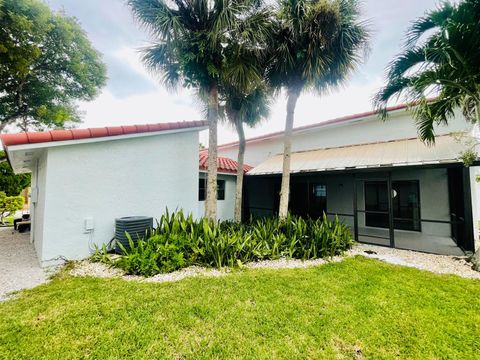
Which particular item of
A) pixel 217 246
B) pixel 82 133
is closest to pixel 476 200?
pixel 217 246

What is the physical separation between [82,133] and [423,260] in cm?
1327

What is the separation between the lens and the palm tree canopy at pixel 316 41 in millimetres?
8875

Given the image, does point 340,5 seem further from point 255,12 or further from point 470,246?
point 470,246

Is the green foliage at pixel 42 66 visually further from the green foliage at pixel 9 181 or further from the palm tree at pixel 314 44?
the palm tree at pixel 314 44

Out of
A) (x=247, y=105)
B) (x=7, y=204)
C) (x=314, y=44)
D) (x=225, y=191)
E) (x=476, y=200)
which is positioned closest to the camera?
(x=314, y=44)

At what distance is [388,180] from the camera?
10328mm

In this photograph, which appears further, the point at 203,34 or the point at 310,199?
the point at 310,199

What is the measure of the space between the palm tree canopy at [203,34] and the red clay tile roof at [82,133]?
2.09 meters

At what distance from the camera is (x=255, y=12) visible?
9.03 metres

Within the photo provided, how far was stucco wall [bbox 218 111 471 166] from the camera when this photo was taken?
12.9 m

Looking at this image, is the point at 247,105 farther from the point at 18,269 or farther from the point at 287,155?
the point at 18,269

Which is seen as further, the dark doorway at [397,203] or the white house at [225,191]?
the white house at [225,191]

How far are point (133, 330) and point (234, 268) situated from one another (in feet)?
12.0

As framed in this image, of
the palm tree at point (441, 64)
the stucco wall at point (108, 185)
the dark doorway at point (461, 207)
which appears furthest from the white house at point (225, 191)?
the dark doorway at point (461, 207)
